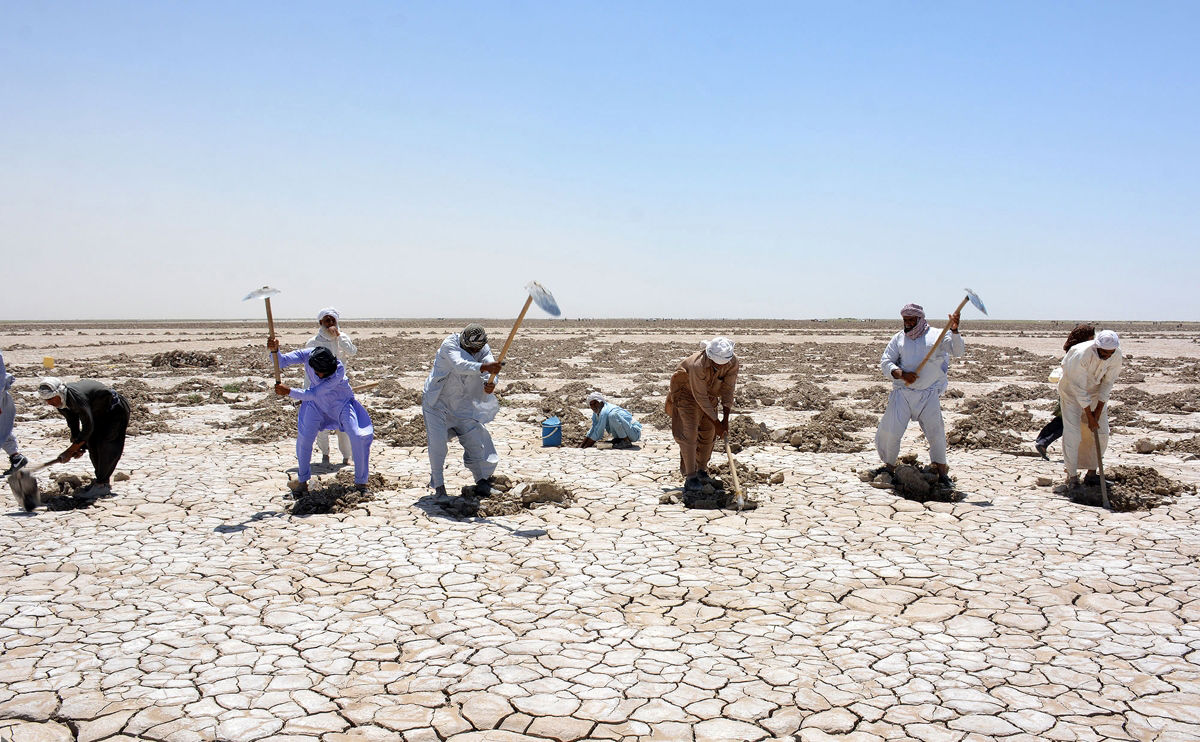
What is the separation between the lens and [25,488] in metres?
6.70

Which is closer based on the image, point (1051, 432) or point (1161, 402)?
point (1051, 432)

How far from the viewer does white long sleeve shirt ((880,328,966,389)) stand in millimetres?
7598

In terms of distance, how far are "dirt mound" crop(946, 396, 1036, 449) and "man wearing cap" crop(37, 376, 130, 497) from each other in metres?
9.38

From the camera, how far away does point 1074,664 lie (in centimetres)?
405

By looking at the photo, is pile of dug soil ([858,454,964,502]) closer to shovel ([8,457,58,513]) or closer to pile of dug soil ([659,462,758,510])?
pile of dug soil ([659,462,758,510])

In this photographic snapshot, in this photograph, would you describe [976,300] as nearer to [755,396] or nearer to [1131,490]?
[1131,490]

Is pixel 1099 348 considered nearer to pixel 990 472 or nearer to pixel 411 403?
pixel 990 472

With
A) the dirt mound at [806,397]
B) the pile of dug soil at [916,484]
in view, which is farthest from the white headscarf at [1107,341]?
the dirt mound at [806,397]

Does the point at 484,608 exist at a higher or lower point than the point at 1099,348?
lower

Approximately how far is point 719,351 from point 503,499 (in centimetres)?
237

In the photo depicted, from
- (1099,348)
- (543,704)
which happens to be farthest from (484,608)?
(1099,348)

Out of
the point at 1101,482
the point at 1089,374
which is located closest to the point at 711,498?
the point at 1101,482

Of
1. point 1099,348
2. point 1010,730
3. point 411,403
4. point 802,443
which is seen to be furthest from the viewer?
point 411,403

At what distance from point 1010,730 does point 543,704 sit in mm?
2044
